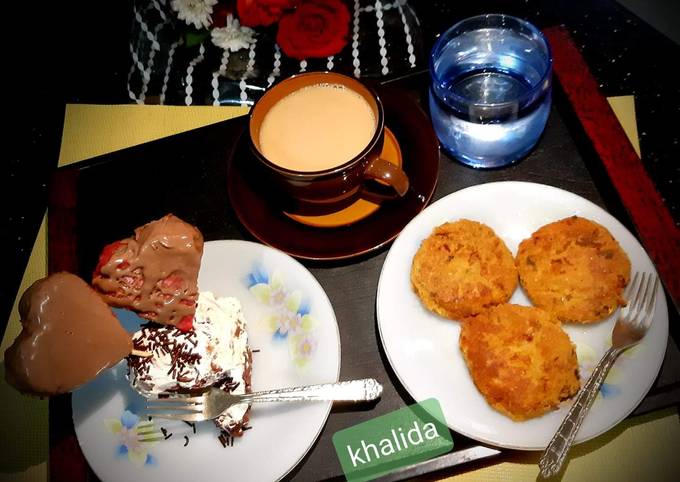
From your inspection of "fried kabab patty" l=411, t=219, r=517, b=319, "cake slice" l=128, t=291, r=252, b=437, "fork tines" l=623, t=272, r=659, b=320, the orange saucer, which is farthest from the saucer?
"fork tines" l=623, t=272, r=659, b=320

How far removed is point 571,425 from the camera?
1100 millimetres

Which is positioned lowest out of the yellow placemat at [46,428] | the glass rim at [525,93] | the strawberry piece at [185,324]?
the yellow placemat at [46,428]

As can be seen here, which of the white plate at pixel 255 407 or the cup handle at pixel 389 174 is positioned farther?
the cup handle at pixel 389 174

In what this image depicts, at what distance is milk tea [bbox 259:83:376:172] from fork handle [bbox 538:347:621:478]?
66cm

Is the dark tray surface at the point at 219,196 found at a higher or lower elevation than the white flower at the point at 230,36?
lower

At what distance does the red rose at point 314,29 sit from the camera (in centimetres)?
189

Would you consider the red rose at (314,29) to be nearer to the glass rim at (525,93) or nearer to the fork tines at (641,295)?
the glass rim at (525,93)

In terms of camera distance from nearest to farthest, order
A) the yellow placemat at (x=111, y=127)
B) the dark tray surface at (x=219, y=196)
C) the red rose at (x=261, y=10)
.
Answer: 1. the dark tray surface at (x=219, y=196)
2. the yellow placemat at (x=111, y=127)
3. the red rose at (x=261, y=10)

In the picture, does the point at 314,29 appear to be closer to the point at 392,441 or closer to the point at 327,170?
the point at 327,170

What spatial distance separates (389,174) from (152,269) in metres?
0.54

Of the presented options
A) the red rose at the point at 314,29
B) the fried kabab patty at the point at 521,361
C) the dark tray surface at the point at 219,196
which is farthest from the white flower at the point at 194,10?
the fried kabab patty at the point at 521,361

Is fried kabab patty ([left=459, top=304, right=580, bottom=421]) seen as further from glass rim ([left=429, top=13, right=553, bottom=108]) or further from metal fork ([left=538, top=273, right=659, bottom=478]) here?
glass rim ([left=429, top=13, right=553, bottom=108])

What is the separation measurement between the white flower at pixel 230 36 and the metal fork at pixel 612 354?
1.34 metres

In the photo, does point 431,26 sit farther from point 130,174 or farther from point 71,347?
point 71,347
